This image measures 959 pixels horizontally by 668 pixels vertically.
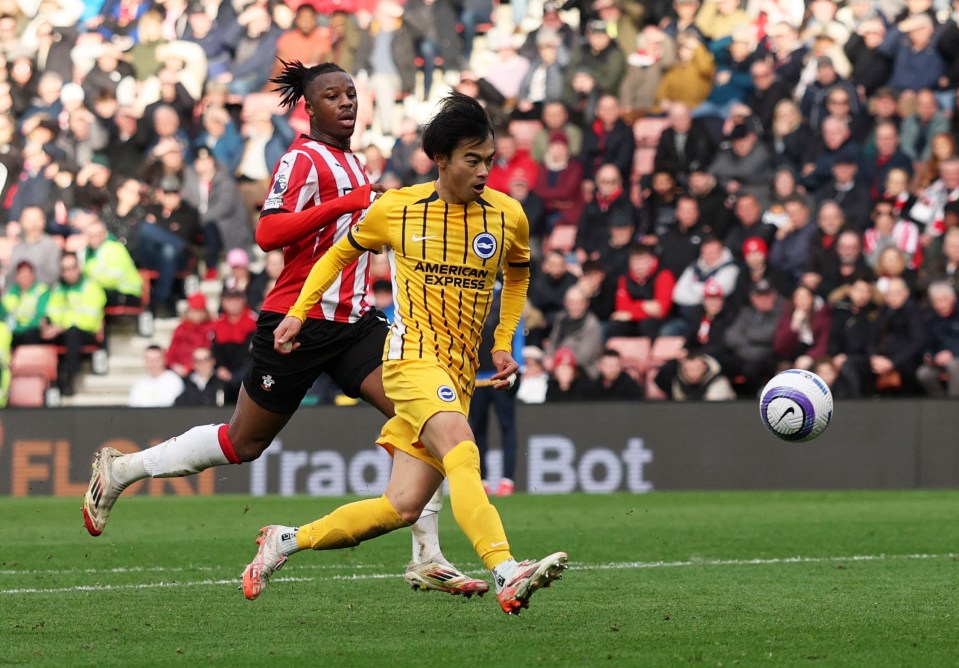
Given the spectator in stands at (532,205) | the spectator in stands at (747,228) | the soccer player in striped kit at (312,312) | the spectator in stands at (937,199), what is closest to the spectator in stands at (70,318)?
the spectator in stands at (532,205)

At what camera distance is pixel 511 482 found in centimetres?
1488

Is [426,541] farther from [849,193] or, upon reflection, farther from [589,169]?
[589,169]

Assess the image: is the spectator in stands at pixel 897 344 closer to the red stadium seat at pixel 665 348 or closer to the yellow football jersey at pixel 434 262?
the red stadium seat at pixel 665 348

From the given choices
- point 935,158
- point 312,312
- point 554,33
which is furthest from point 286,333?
point 554,33

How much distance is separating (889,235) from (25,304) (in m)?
9.24

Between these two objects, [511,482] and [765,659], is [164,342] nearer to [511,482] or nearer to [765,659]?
[511,482]

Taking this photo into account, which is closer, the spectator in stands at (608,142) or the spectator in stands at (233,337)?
the spectator in stands at (233,337)

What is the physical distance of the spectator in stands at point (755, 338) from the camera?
15.7 metres

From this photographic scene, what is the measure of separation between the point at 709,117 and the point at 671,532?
8.64 meters

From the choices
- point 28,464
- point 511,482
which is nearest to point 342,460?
point 511,482

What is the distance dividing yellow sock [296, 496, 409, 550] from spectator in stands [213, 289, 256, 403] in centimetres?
1010

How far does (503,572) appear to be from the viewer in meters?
5.99

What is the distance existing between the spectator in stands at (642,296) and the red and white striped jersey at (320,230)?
9.08 metres

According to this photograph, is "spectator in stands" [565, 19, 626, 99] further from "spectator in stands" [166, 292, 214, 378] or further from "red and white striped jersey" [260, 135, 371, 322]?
"red and white striped jersey" [260, 135, 371, 322]
